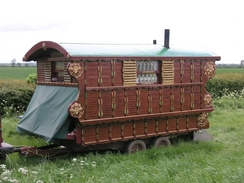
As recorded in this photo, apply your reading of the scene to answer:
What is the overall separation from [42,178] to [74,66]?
7.67ft

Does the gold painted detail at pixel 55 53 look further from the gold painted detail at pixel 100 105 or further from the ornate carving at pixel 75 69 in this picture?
the gold painted detail at pixel 100 105

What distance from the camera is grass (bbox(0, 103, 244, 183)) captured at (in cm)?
686

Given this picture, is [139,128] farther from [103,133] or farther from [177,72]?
[177,72]

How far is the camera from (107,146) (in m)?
9.27

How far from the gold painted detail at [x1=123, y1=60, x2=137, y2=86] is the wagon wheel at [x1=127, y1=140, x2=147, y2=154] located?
4.63ft

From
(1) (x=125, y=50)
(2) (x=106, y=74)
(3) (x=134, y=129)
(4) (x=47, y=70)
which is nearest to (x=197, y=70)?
(1) (x=125, y=50)

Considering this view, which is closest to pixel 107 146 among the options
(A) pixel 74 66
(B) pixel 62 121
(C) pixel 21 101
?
(B) pixel 62 121

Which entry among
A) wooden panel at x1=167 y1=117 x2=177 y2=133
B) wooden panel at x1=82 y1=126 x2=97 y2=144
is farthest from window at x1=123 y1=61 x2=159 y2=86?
wooden panel at x1=82 y1=126 x2=97 y2=144

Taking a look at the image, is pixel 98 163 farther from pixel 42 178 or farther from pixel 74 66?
pixel 74 66

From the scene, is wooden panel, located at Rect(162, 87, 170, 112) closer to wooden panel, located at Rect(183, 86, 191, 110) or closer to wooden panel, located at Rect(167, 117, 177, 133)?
wooden panel, located at Rect(167, 117, 177, 133)

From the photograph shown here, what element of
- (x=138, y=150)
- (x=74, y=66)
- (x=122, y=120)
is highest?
(x=74, y=66)

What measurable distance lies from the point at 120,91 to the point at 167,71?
4.79 feet

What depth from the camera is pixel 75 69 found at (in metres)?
8.20

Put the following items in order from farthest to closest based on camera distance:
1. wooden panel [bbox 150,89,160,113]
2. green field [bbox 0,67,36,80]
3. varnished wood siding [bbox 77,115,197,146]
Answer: green field [bbox 0,67,36,80] → wooden panel [bbox 150,89,160,113] → varnished wood siding [bbox 77,115,197,146]
